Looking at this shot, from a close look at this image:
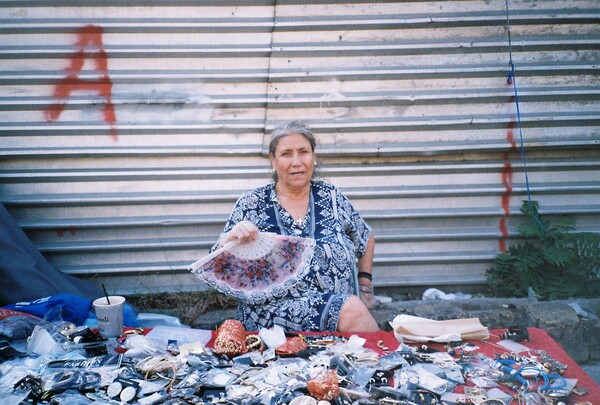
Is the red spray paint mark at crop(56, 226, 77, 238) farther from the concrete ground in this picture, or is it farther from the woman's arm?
the concrete ground

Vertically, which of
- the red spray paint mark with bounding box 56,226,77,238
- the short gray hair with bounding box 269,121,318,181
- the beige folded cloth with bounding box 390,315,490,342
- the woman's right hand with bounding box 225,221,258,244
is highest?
the short gray hair with bounding box 269,121,318,181

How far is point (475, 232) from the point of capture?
431 centimetres

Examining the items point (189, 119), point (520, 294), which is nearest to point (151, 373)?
point (189, 119)

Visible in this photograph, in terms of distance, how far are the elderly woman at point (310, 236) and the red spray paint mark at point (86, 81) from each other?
1.82 metres

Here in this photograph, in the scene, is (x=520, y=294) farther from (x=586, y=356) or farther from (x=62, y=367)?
(x=62, y=367)

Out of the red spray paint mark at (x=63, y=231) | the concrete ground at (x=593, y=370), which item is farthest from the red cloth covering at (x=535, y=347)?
the red spray paint mark at (x=63, y=231)

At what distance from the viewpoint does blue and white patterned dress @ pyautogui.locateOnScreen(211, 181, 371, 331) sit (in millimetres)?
2764

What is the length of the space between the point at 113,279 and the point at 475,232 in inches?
128

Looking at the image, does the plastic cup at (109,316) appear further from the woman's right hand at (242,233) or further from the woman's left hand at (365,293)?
the woman's left hand at (365,293)

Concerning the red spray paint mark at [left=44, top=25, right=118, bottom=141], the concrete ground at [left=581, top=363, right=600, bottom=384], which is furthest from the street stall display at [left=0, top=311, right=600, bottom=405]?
the red spray paint mark at [left=44, top=25, right=118, bottom=141]

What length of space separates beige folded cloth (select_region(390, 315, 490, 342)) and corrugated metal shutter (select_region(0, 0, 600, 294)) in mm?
2015

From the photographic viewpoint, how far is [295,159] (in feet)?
9.93

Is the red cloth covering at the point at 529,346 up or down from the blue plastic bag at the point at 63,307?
down

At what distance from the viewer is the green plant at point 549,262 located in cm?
409
